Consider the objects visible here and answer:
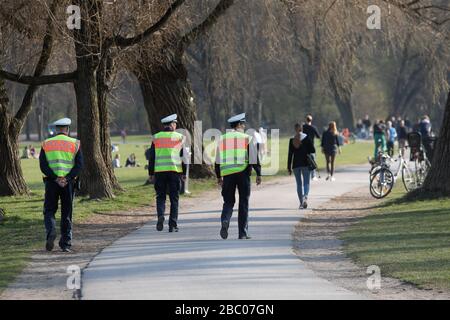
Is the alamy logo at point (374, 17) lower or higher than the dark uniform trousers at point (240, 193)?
higher

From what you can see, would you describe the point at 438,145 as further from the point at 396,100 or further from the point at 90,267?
the point at 396,100

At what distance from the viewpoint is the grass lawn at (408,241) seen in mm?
Answer: 12480

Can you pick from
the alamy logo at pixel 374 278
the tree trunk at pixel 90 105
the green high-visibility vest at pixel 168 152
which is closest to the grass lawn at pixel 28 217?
the tree trunk at pixel 90 105

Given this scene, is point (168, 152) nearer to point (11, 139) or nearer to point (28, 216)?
point (28, 216)

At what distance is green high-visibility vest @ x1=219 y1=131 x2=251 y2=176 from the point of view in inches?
612

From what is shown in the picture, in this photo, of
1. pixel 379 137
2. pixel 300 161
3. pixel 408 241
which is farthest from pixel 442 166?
pixel 379 137

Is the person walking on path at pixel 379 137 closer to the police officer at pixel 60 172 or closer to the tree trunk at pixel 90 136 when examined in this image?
the tree trunk at pixel 90 136

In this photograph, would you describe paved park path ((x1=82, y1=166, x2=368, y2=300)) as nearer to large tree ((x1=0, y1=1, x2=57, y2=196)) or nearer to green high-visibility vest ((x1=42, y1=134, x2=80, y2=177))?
green high-visibility vest ((x1=42, y1=134, x2=80, y2=177))

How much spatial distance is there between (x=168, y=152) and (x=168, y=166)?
244mm

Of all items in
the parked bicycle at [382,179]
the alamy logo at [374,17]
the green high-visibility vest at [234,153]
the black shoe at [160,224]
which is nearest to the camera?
the green high-visibility vest at [234,153]

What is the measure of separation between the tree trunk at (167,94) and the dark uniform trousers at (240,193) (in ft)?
41.6

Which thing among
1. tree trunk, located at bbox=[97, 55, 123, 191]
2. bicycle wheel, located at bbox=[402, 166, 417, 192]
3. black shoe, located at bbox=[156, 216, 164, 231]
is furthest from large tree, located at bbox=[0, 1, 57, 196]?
bicycle wheel, located at bbox=[402, 166, 417, 192]

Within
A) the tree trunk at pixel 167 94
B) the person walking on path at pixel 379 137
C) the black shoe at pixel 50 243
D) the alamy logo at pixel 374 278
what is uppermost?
the tree trunk at pixel 167 94

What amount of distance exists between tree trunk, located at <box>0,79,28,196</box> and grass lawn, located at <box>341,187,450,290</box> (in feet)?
29.7
